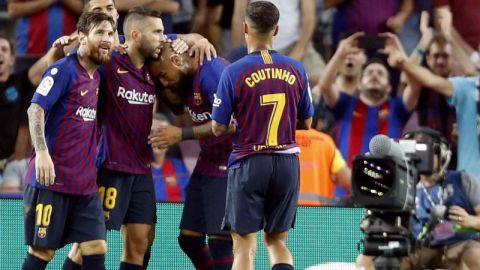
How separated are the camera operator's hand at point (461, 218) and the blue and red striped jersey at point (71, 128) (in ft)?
7.06

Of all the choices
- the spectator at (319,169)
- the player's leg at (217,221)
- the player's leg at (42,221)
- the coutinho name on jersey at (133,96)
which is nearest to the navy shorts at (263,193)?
the player's leg at (217,221)

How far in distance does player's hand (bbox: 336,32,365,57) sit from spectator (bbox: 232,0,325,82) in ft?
0.58

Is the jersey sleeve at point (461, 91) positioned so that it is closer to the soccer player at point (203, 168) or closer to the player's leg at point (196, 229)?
the soccer player at point (203, 168)

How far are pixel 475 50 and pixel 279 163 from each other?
3.21 meters

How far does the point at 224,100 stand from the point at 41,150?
1100mm

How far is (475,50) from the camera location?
34.0ft

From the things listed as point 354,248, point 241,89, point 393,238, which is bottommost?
point 354,248

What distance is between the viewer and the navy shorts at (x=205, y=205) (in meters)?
8.47

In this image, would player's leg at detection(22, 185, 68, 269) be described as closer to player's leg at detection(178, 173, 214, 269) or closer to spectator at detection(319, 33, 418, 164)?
player's leg at detection(178, 173, 214, 269)

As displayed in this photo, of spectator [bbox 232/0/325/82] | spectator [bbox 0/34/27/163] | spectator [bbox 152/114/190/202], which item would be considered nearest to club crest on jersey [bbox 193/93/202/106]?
spectator [bbox 152/114/190/202]

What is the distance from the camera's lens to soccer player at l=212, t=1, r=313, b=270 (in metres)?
7.64

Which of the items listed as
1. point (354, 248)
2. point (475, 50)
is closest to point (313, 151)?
point (354, 248)

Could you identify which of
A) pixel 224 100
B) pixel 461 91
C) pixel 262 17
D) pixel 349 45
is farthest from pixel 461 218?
pixel 349 45

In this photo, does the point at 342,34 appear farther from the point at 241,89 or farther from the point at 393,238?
the point at 393,238
